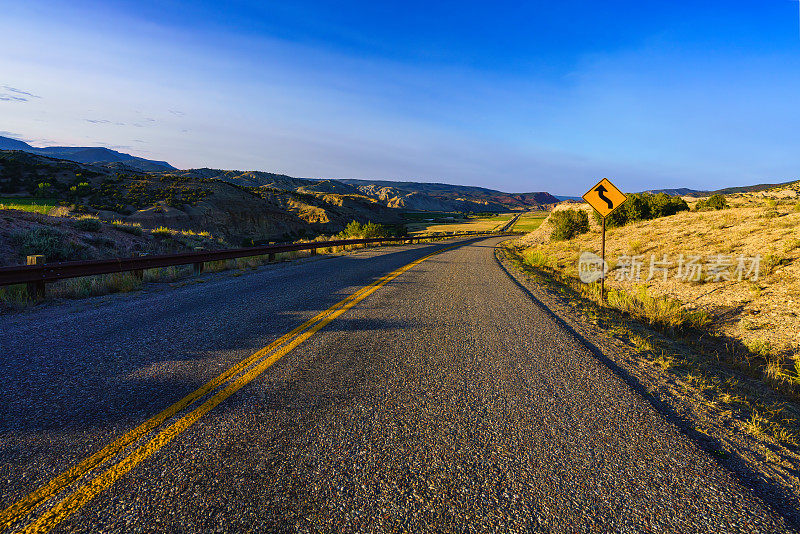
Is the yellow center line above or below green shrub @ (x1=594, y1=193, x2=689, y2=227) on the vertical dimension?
below

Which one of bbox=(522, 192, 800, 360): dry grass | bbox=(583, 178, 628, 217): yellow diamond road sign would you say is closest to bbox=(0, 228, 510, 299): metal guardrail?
bbox=(583, 178, 628, 217): yellow diamond road sign

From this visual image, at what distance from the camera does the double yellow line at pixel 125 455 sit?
191 cm

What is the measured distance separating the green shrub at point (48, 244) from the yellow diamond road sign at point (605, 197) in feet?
58.2

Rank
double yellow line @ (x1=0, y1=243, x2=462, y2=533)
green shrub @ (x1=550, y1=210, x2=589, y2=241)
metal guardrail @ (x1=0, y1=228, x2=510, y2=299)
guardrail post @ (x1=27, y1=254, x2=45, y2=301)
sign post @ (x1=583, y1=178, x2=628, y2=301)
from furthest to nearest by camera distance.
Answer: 1. green shrub @ (x1=550, y1=210, x2=589, y2=241)
2. sign post @ (x1=583, y1=178, x2=628, y2=301)
3. guardrail post @ (x1=27, y1=254, x2=45, y2=301)
4. metal guardrail @ (x1=0, y1=228, x2=510, y2=299)
5. double yellow line @ (x1=0, y1=243, x2=462, y2=533)

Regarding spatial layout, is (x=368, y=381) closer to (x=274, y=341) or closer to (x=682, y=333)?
(x=274, y=341)

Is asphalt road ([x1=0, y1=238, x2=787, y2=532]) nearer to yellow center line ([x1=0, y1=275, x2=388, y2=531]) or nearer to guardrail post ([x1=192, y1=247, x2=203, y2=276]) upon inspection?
yellow center line ([x1=0, y1=275, x2=388, y2=531])

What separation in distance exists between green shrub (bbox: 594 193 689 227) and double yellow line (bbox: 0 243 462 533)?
29.5 m

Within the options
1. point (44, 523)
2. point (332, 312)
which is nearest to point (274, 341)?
point (332, 312)

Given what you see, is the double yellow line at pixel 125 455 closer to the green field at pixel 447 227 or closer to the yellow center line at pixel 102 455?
the yellow center line at pixel 102 455

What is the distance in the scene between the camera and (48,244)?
12758mm

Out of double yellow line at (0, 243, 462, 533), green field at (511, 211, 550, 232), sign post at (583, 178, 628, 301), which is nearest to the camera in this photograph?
double yellow line at (0, 243, 462, 533)

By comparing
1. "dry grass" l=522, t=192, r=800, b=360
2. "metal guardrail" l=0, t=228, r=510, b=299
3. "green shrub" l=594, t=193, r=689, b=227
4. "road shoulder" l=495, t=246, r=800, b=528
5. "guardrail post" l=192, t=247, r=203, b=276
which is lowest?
"guardrail post" l=192, t=247, r=203, b=276

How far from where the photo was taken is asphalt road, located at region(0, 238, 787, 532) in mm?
2047

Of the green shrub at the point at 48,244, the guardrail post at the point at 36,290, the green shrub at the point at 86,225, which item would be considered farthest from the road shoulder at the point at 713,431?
the green shrub at the point at 86,225
